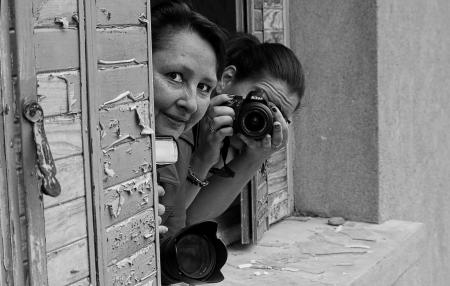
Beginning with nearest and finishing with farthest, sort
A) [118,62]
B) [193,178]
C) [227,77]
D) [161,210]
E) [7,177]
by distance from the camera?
[7,177]
[118,62]
[161,210]
[193,178]
[227,77]

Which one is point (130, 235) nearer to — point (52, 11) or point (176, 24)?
point (52, 11)

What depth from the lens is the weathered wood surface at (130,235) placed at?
5.77 feet

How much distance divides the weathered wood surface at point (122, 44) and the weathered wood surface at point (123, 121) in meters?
0.11

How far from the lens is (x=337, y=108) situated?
3760 millimetres

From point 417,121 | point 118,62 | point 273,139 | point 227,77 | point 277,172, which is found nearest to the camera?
point 118,62

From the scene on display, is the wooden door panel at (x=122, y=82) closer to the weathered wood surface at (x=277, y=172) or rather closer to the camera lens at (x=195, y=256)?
the camera lens at (x=195, y=256)

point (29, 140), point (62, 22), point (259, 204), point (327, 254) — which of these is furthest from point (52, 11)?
point (327, 254)

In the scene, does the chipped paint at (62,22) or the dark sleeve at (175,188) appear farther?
the dark sleeve at (175,188)

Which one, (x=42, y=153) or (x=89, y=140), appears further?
(x=89, y=140)

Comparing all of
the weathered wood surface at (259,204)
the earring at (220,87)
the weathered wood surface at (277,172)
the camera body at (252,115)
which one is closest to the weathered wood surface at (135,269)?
the camera body at (252,115)

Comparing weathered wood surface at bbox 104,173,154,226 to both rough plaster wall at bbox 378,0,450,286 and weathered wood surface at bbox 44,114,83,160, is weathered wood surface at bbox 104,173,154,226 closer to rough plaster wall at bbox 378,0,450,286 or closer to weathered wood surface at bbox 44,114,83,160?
weathered wood surface at bbox 44,114,83,160

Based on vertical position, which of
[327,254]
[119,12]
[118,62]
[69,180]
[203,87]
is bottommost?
[327,254]

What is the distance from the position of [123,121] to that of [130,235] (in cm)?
26

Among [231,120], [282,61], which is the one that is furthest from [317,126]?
[231,120]
